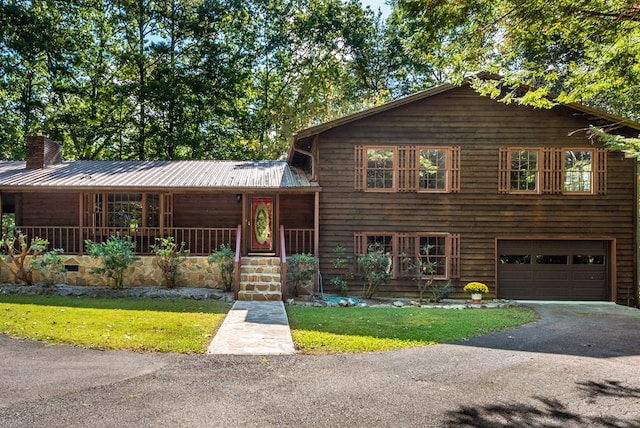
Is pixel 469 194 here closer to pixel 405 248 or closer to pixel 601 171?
pixel 405 248

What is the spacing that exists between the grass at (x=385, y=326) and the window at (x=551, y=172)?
428 centimetres

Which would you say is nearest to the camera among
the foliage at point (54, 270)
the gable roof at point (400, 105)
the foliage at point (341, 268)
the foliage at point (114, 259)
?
the foliage at point (114, 259)

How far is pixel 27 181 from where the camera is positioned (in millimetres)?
13117

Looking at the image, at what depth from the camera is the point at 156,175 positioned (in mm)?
14266

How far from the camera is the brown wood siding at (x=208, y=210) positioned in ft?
47.8

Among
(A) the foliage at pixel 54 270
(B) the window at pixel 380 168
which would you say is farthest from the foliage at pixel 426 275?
(A) the foliage at pixel 54 270

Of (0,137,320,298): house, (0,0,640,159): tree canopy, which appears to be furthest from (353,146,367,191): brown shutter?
(0,0,640,159): tree canopy

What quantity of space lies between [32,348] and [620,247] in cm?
1492

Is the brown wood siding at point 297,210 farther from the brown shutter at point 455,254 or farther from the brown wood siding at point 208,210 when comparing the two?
the brown shutter at point 455,254

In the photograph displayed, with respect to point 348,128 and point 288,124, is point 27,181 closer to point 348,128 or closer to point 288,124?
point 348,128

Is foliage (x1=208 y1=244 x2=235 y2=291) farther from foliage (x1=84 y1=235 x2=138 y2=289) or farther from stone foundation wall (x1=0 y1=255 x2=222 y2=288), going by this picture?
foliage (x1=84 y1=235 x2=138 y2=289)

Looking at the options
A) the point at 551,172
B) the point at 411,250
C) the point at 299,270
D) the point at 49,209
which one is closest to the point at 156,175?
the point at 49,209

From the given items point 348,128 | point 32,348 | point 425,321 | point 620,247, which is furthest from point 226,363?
point 620,247

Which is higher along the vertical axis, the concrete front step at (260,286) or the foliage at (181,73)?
the foliage at (181,73)
